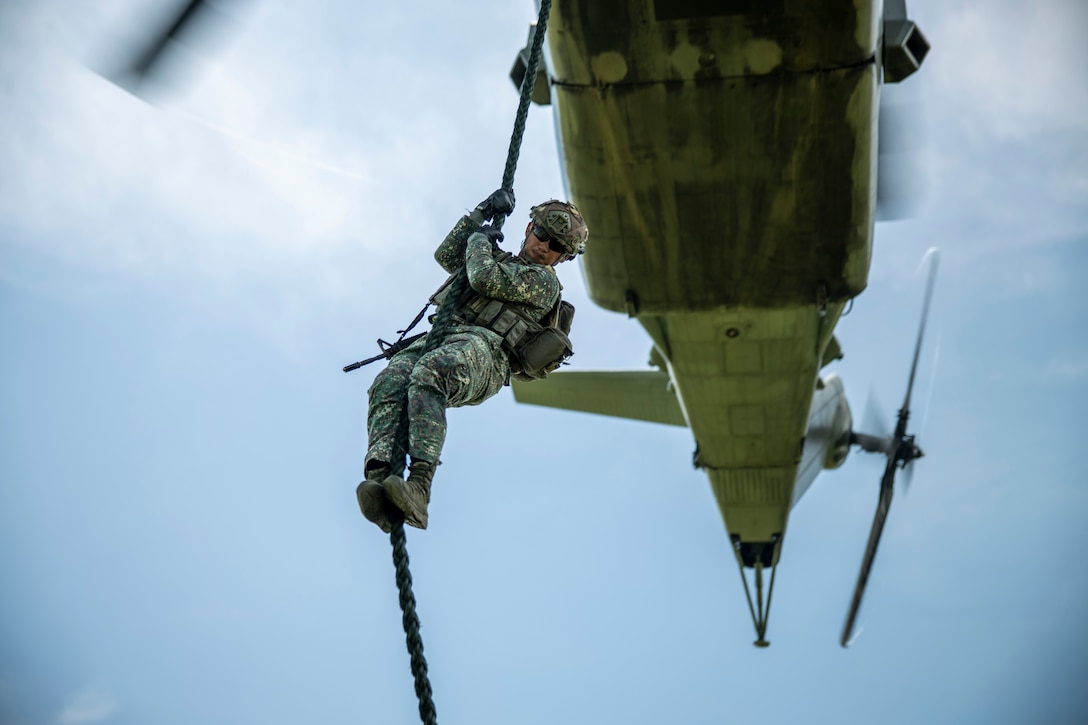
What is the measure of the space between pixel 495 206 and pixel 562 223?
370 mm

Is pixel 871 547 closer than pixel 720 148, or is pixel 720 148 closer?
pixel 720 148

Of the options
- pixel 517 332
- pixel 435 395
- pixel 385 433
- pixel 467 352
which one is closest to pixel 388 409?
pixel 385 433

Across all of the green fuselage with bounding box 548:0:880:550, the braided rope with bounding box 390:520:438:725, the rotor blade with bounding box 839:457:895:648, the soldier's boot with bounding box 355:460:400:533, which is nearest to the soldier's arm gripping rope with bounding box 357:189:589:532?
the soldier's boot with bounding box 355:460:400:533

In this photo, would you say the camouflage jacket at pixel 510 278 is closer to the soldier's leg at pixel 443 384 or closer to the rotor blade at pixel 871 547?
the soldier's leg at pixel 443 384

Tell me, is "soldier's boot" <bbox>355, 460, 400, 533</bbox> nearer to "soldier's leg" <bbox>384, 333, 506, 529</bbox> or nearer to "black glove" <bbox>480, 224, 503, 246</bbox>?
"soldier's leg" <bbox>384, 333, 506, 529</bbox>

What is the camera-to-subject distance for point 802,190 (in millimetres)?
11406

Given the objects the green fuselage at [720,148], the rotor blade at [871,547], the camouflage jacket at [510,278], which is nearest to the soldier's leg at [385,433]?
the camouflage jacket at [510,278]

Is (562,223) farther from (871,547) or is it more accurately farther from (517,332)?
(871,547)

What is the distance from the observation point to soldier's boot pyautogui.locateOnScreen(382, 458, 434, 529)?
496 centimetres

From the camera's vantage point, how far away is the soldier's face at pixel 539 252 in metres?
6.45

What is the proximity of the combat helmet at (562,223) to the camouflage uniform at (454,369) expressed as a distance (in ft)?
0.58

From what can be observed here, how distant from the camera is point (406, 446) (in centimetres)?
547

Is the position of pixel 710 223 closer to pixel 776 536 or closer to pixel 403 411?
pixel 403 411

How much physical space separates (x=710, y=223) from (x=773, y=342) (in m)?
3.23
